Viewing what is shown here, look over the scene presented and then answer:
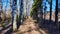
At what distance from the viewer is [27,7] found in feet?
41.7

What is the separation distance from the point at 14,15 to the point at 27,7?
13.8ft

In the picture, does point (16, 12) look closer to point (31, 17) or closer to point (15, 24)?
point (15, 24)

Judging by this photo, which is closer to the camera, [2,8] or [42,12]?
[2,8]

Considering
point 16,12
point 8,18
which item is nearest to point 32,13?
point 8,18

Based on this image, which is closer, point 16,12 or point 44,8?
point 16,12

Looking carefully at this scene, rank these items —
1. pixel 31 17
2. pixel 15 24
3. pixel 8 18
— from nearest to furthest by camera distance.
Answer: pixel 15 24
pixel 8 18
pixel 31 17

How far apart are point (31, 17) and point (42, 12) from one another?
4.29 feet

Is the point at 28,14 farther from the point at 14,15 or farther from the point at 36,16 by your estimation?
the point at 14,15

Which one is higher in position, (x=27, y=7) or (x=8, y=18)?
(x=27, y=7)

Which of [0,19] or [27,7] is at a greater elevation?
[27,7]

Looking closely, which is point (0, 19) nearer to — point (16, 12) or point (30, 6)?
point (30, 6)

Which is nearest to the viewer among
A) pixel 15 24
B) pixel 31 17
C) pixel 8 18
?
pixel 15 24

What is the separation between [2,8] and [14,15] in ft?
14.0

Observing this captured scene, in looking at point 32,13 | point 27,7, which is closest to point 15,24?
point 27,7
